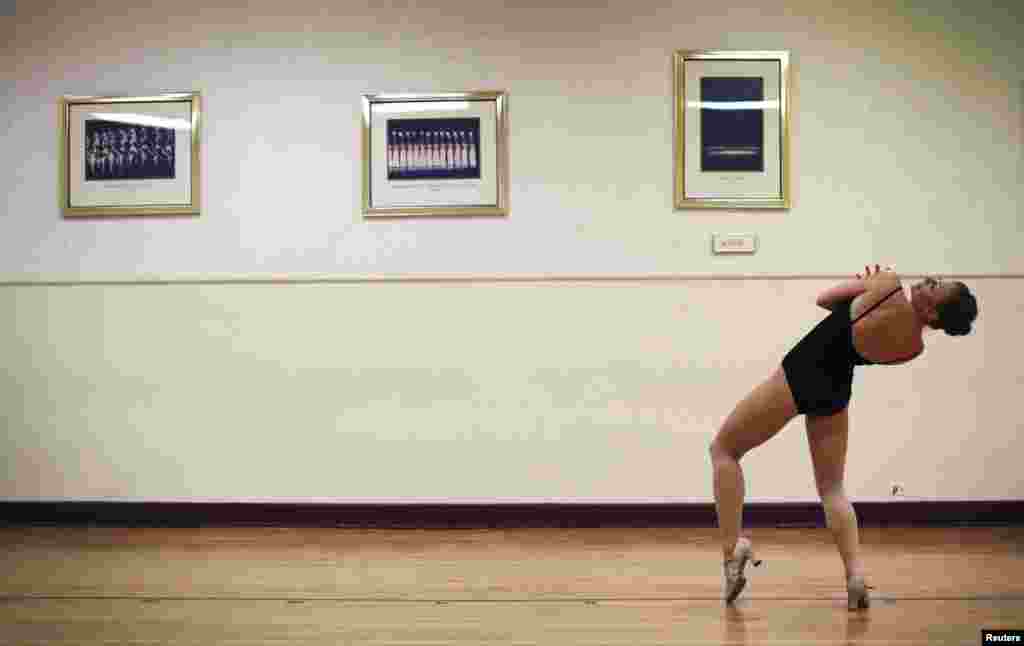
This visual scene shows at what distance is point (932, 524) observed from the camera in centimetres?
384

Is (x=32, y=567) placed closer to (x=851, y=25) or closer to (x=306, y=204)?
(x=306, y=204)

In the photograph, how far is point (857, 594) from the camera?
2576 mm

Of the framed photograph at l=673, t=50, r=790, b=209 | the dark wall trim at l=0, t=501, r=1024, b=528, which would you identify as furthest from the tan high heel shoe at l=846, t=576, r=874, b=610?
the framed photograph at l=673, t=50, r=790, b=209

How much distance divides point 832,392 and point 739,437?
321 mm

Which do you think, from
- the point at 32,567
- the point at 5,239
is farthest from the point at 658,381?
the point at 5,239

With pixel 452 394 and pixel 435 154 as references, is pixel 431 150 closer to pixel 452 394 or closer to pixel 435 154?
pixel 435 154

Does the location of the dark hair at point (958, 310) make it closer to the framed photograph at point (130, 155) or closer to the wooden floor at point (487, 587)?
the wooden floor at point (487, 587)

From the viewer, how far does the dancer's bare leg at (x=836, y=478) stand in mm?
2580

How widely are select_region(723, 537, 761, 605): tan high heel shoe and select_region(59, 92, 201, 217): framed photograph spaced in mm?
2899

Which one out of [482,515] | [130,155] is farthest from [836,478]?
[130,155]

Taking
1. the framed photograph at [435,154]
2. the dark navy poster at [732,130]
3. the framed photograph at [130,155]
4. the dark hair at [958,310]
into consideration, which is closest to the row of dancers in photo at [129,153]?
the framed photograph at [130,155]

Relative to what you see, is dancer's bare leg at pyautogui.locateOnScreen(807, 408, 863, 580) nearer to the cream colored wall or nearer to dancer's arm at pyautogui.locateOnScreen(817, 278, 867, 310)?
dancer's arm at pyautogui.locateOnScreen(817, 278, 867, 310)

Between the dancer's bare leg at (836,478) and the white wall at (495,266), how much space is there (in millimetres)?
1268

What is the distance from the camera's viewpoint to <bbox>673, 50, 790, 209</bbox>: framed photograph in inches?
152
